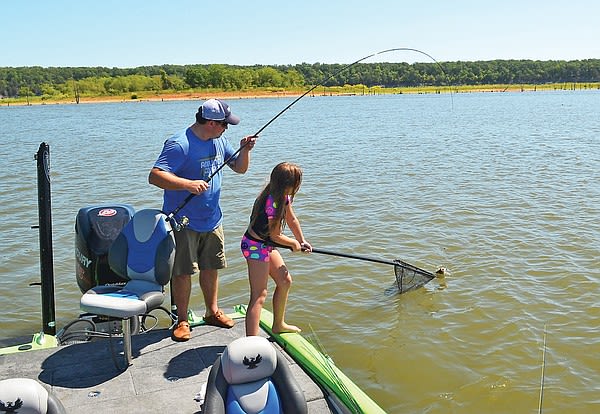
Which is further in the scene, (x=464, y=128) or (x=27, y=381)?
(x=464, y=128)

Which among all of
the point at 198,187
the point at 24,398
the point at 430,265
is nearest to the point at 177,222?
the point at 198,187

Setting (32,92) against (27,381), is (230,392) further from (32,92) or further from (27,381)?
(32,92)

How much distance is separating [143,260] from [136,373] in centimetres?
77

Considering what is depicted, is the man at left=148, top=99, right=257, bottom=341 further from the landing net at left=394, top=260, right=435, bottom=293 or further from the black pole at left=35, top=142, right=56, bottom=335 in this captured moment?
the landing net at left=394, top=260, right=435, bottom=293

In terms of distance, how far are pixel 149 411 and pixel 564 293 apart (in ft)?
17.4

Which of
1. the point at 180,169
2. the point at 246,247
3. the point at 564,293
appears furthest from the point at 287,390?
the point at 564,293

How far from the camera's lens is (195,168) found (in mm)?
4535

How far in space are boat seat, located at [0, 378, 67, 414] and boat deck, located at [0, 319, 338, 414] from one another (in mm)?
821

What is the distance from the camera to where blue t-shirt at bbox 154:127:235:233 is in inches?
174

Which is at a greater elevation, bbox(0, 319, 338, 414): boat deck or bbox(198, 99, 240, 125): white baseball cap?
bbox(198, 99, 240, 125): white baseball cap

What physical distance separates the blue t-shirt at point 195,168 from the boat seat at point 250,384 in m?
1.46

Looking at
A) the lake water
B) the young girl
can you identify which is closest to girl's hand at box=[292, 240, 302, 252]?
the young girl

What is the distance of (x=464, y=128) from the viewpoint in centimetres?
3000

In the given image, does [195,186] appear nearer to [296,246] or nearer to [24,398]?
[296,246]
